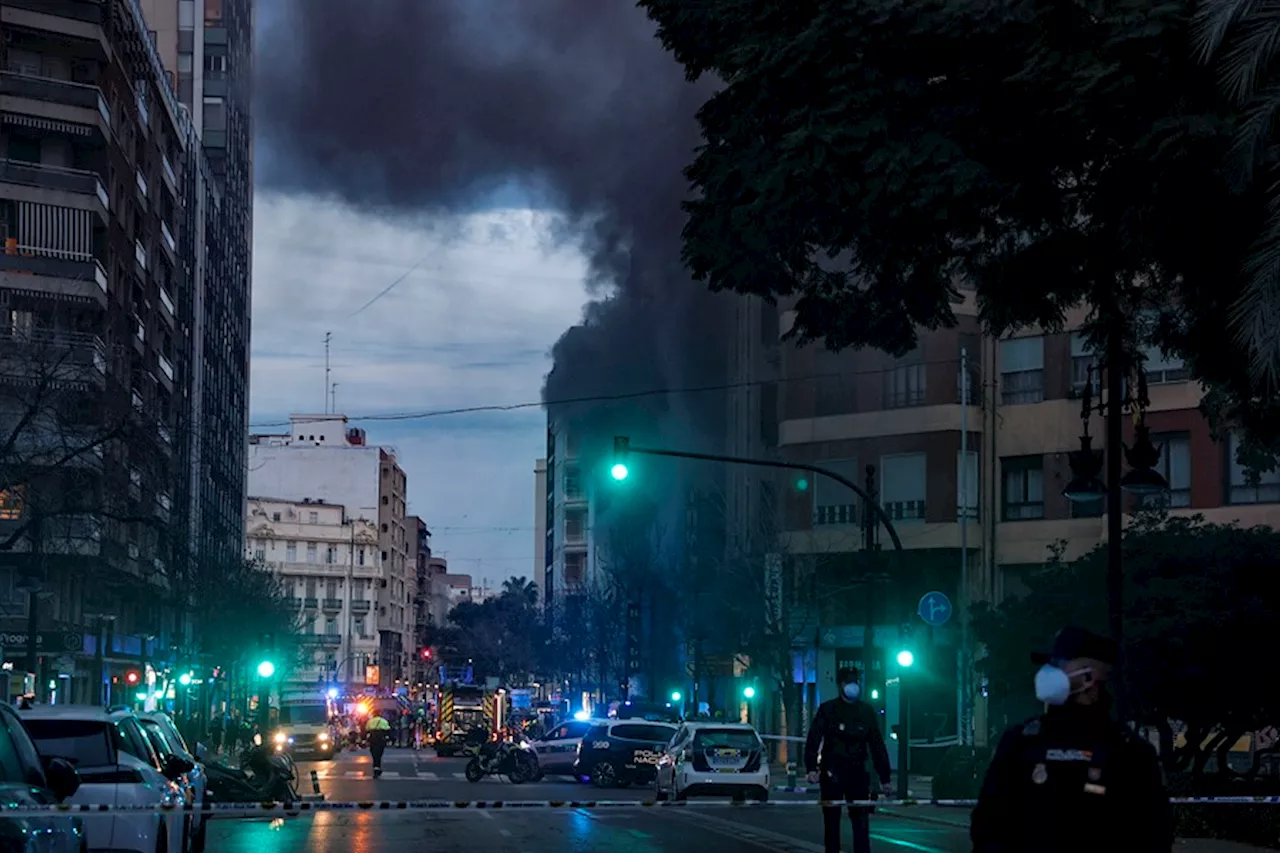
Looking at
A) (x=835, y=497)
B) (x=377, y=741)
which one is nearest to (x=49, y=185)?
(x=377, y=741)

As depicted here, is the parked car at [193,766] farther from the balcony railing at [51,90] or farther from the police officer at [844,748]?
the balcony railing at [51,90]

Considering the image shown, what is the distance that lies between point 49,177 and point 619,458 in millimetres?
36306

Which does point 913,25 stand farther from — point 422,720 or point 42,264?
point 422,720

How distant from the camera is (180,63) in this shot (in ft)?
Answer: 347

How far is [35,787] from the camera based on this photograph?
491 inches

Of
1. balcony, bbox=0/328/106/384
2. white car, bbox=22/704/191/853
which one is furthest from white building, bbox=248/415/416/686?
white car, bbox=22/704/191/853

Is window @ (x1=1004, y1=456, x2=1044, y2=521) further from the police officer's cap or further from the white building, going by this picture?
the white building

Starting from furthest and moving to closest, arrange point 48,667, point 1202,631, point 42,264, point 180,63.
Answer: point 180,63, point 42,264, point 48,667, point 1202,631

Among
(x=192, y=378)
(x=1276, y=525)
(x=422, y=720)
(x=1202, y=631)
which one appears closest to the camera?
(x=1202, y=631)

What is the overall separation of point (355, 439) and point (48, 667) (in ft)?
430

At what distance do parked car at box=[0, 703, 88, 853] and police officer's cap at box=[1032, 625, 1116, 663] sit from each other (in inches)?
237

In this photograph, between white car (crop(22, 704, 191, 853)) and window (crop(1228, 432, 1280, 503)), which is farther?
window (crop(1228, 432, 1280, 503))

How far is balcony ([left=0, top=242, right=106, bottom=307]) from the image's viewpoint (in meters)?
63.0

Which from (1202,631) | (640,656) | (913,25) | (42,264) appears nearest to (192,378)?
(640,656)
